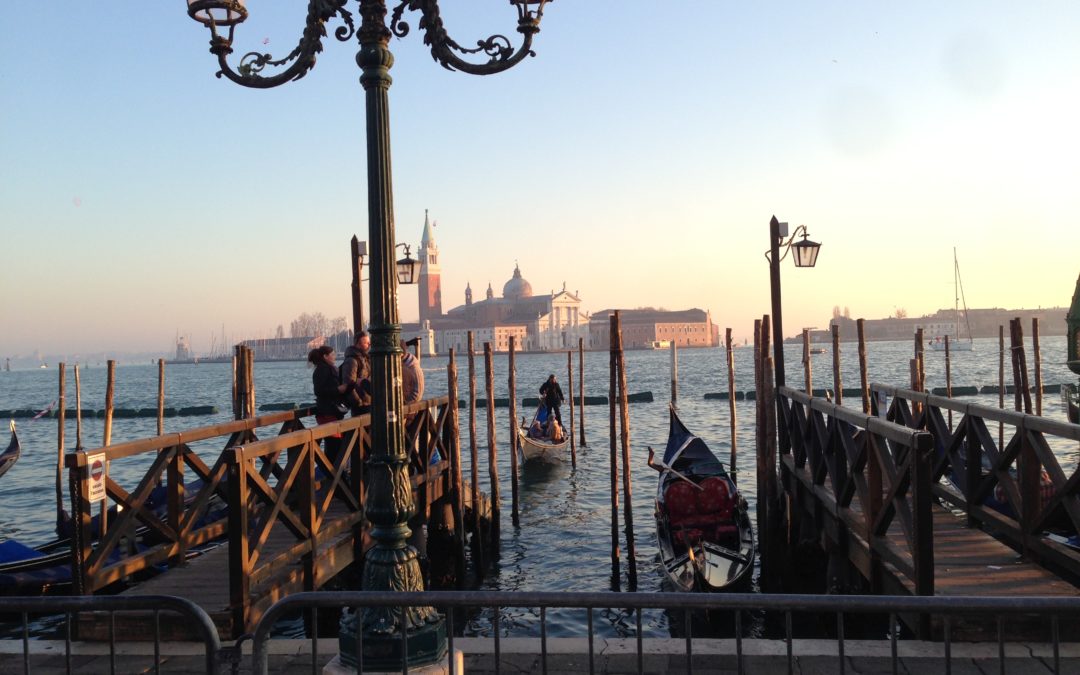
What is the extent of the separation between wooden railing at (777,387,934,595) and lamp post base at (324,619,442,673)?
2541mm

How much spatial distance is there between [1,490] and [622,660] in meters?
17.5

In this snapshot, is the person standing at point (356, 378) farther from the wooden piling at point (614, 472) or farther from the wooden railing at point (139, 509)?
the wooden piling at point (614, 472)

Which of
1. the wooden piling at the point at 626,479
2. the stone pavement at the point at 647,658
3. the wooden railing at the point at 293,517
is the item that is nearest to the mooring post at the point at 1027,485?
the stone pavement at the point at 647,658

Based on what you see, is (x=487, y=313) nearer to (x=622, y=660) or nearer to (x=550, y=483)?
(x=550, y=483)

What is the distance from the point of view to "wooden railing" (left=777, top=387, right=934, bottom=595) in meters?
4.30

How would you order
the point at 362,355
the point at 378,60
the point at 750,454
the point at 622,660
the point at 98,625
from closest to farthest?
the point at 378,60 < the point at 622,660 < the point at 98,625 < the point at 362,355 < the point at 750,454

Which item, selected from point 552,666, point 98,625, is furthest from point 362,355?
point 552,666

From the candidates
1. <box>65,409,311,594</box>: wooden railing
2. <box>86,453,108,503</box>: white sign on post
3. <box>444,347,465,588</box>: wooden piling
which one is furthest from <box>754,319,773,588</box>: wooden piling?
<box>86,453,108,503</box>: white sign on post

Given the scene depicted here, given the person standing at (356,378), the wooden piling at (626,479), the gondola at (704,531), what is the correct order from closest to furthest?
the gondola at (704,531), the person standing at (356,378), the wooden piling at (626,479)

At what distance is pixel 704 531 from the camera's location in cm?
774

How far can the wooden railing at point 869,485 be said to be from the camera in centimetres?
430

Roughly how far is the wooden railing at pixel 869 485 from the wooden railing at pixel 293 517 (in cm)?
359

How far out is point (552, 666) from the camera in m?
3.93

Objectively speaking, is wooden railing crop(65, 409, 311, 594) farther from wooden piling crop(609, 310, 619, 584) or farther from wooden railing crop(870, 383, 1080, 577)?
wooden railing crop(870, 383, 1080, 577)
